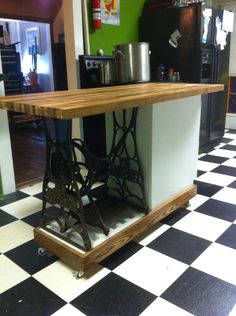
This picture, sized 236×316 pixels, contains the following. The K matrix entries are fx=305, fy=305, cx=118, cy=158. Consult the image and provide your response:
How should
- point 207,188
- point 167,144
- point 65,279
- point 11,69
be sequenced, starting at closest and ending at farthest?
point 65,279 < point 167,144 < point 207,188 < point 11,69

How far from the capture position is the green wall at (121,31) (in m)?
3.14

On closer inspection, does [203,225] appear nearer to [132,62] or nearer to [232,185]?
[232,185]

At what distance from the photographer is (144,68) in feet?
9.03

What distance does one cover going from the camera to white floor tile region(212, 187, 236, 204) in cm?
243

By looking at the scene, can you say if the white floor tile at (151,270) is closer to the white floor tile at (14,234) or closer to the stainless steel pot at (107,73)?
the white floor tile at (14,234)

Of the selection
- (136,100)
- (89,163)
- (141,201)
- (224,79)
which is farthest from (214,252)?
(224,79)

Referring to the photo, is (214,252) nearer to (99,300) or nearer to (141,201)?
(141,201)

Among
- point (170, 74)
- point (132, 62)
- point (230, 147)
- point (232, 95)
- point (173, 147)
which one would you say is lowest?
point (230, 147)

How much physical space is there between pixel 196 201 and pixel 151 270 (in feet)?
3.23

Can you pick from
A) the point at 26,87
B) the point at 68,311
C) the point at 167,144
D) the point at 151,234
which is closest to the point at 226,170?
the point at 167,144

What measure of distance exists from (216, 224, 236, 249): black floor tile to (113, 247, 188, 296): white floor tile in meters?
0.35

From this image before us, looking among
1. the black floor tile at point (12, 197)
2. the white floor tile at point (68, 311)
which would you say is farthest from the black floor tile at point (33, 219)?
the white floor tile at point (68, 311)

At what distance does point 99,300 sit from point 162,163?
0.92m

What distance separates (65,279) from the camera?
1.56 metres
